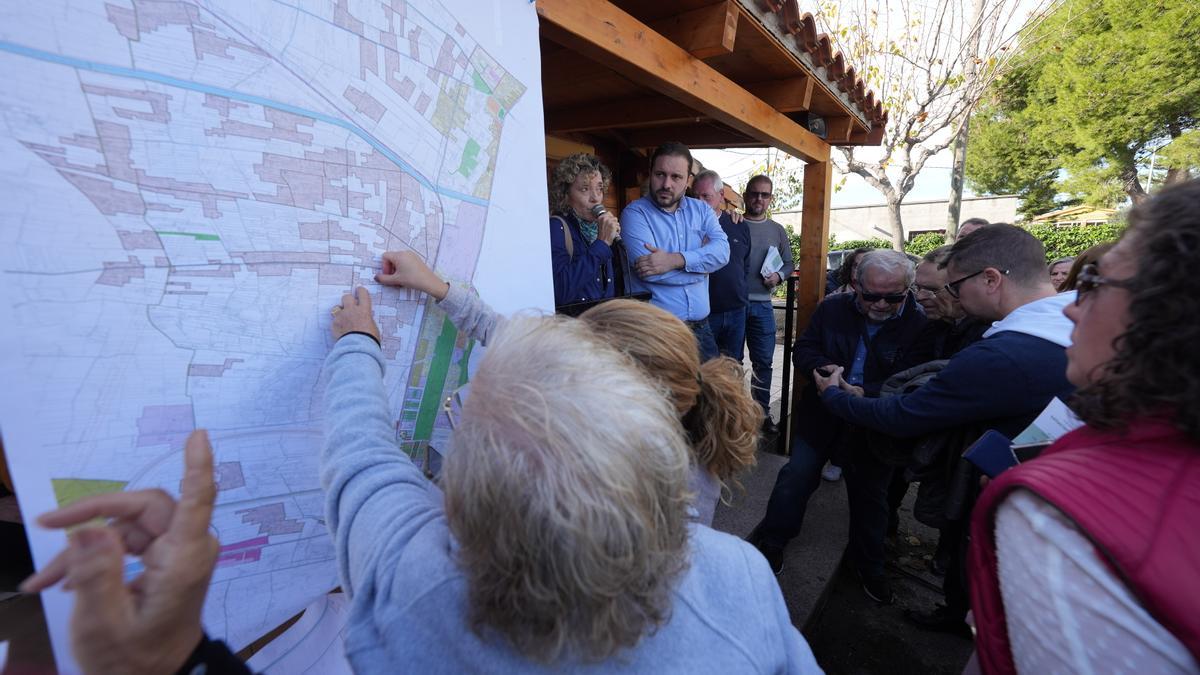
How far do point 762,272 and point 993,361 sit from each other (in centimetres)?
258

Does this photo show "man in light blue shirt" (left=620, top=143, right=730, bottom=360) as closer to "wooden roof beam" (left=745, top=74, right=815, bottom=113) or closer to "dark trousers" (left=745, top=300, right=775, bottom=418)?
"wooden roof beam" (left=745, top=74, right=815, bottom=113)

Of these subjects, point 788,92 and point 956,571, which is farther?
point 788,92

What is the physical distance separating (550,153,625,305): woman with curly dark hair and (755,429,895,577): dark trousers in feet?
4.53

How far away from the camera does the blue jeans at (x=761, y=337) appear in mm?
4336

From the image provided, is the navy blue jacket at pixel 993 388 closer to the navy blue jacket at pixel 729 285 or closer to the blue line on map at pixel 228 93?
the blue line on map at pixel 228 93

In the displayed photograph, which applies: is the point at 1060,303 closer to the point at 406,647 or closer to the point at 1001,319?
the point at 1001,319

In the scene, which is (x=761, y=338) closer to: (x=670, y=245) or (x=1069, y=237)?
(x=670, y=245)

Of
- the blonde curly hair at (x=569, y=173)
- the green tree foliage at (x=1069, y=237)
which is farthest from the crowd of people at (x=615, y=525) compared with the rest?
the green tree foliage at (x=1069, y=237)

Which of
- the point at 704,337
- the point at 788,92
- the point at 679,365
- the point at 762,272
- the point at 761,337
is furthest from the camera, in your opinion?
the point at 761,337

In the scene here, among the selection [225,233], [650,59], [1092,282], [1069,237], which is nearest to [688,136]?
[650,59]

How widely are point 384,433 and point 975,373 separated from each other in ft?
6.10

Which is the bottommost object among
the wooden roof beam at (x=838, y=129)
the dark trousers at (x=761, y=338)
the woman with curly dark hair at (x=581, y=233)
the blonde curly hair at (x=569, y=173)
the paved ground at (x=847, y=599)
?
the paved ground at (x=847, y=599)

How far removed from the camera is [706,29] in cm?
235

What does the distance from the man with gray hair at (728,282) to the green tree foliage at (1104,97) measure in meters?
13.2
